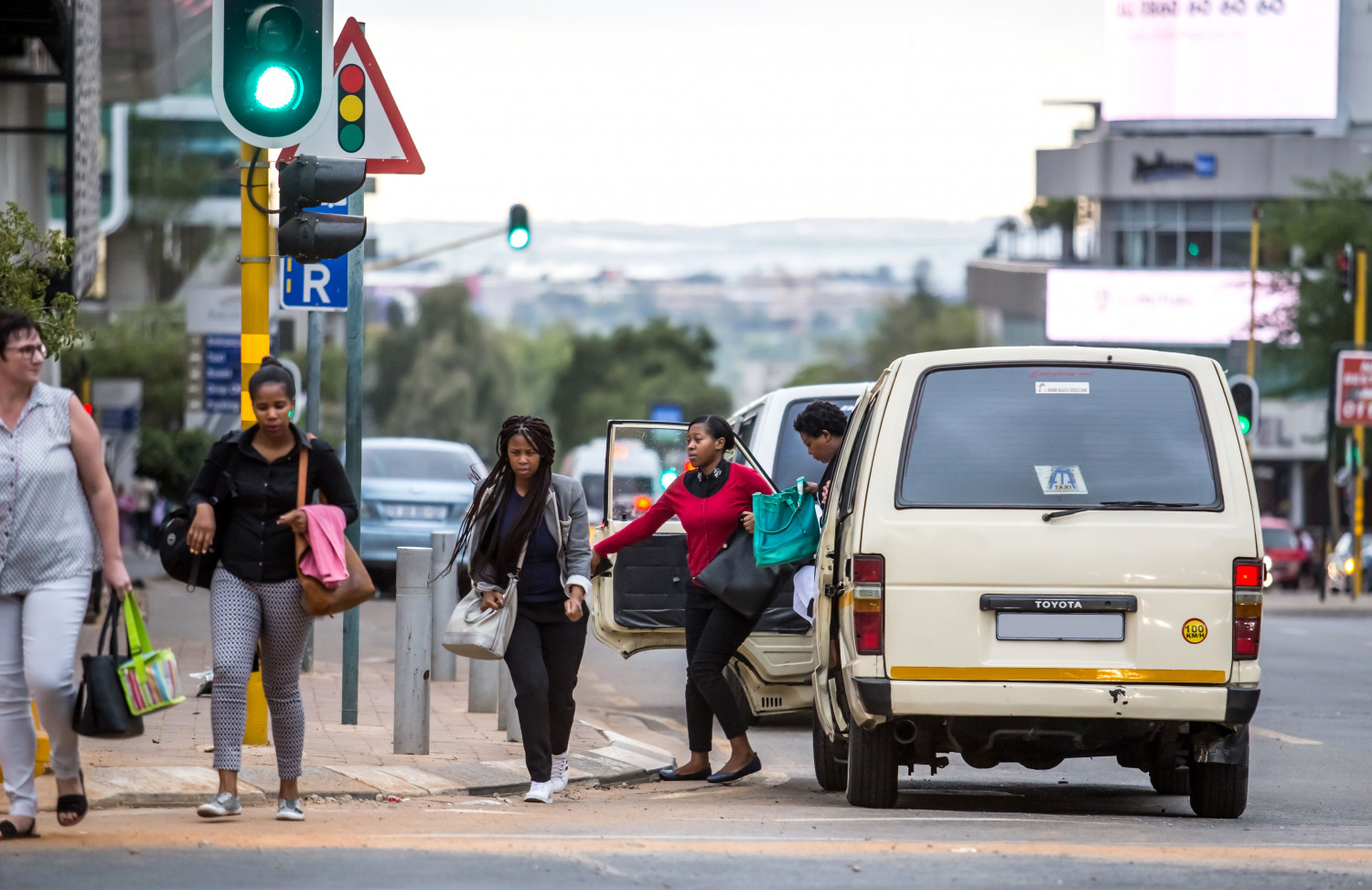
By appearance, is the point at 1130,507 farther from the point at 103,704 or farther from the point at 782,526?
the point at 103,704

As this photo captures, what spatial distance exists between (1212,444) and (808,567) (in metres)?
2.73

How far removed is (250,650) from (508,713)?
364cm

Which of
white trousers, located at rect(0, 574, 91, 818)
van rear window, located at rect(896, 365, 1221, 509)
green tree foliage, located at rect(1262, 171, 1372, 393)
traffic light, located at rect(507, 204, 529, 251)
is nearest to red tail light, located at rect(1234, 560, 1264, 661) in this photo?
van rear window, located at rect(896, 365, 1221, 509)

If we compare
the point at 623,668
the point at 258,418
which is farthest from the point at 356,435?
the point at 623,668

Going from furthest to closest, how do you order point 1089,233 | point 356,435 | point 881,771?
point 1089,233 → point 356,435 → point 881,771

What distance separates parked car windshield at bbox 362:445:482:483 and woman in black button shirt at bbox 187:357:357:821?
51.8ft

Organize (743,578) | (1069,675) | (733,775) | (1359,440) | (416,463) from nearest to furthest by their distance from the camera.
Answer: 1. (1069,675)
2. (743,578)
3. (733,775)
4. (416,463)
5. (1359,440)

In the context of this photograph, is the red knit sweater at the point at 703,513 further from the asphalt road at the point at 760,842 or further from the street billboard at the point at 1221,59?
the street billboard at the point at 1221,59

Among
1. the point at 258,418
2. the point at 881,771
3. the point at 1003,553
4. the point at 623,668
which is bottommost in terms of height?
the point at 623,668

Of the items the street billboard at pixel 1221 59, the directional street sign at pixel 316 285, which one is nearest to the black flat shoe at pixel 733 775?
the directional street sign at pixel 316 285

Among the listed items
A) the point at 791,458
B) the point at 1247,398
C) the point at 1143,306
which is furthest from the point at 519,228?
the point at 1143,306

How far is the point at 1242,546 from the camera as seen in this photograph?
7.88 m

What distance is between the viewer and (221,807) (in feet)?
25.2

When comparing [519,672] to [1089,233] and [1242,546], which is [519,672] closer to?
[1242,546]
